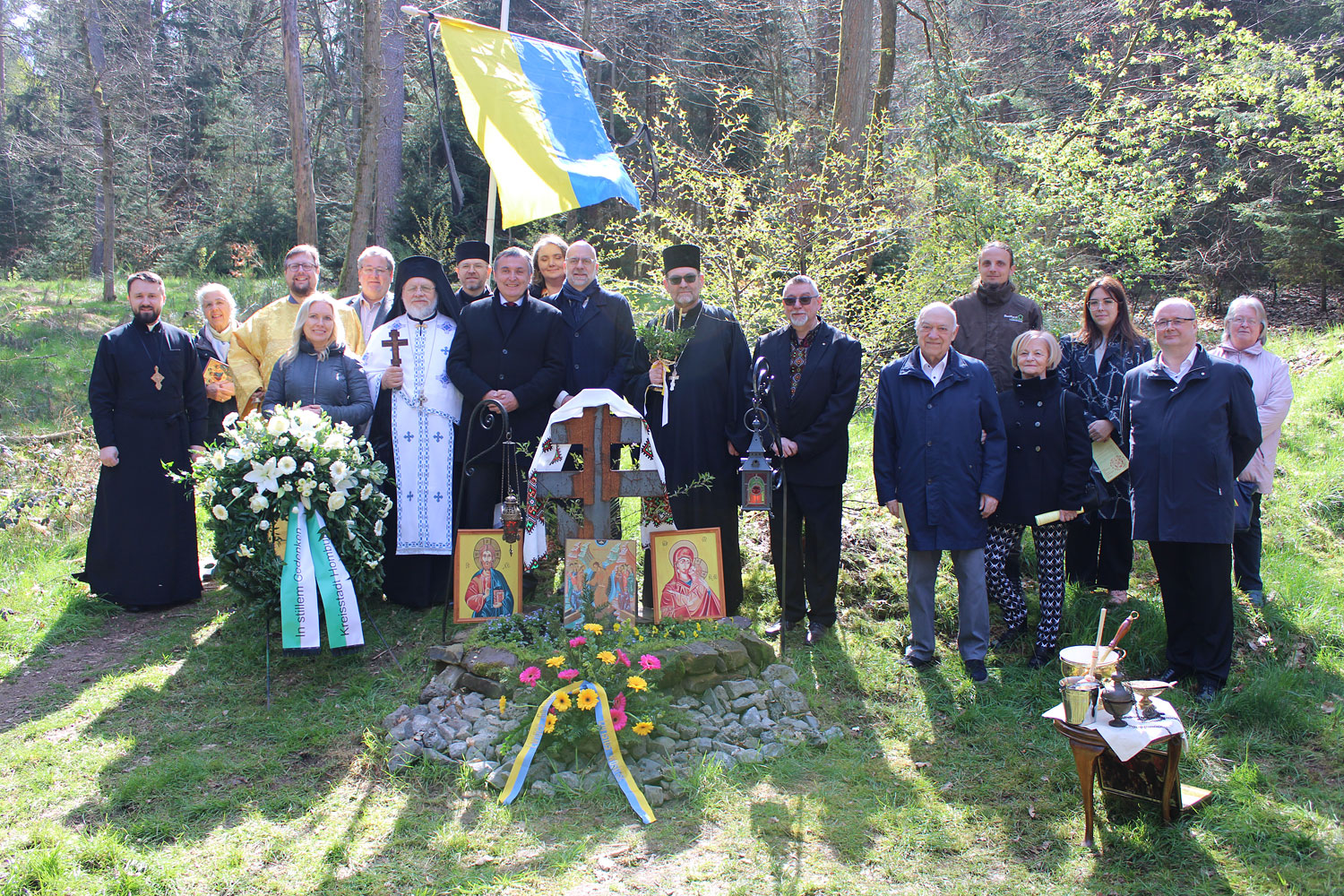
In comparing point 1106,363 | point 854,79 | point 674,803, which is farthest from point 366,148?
point 674,803

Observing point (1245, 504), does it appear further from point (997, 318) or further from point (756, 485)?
point (756, 485)

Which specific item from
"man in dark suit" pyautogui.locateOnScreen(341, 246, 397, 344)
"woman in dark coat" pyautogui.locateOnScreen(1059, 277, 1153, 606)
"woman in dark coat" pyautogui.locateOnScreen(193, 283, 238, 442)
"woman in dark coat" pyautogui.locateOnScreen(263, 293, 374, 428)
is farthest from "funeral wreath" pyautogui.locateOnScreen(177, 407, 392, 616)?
"woman in dark coat" pyautogui.locateOnScreen(1059, 277, 1153, 606)

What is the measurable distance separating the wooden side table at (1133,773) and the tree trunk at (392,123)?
13.6 m

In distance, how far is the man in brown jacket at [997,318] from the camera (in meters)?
5.64

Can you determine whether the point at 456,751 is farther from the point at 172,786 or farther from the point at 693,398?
the point at 693,398

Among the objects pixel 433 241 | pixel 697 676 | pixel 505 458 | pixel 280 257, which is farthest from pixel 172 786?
pixel 280 257

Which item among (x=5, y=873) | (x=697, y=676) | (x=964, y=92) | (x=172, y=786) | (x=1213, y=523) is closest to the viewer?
(x=5, y=873)

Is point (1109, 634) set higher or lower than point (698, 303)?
lower

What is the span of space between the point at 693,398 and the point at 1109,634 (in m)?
2.92

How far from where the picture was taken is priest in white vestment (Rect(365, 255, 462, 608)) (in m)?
5.72

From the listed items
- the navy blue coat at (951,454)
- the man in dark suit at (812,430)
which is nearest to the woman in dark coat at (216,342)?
the man in dark suit at (812,430)

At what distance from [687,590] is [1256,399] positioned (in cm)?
378

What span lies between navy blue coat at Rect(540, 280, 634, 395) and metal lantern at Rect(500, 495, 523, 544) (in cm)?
125

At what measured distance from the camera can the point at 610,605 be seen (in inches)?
191
